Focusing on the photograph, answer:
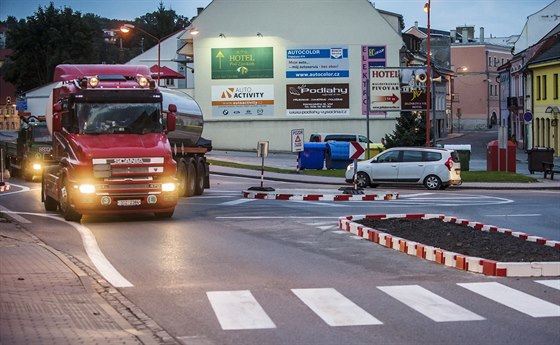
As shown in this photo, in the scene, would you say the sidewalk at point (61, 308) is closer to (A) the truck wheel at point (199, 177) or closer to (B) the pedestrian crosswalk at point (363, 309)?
(B) the pedestrian crosswalk at point (363, 309)

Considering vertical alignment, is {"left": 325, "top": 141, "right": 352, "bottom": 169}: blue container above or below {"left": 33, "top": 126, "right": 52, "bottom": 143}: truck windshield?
below

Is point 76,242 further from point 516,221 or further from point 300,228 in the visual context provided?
point 516,221

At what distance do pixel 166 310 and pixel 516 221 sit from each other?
14351 millimetres

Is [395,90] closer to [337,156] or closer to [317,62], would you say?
[337,156]

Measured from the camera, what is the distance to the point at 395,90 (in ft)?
165

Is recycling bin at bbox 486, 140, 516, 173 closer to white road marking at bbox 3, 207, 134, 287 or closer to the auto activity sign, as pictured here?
the auto activity sign

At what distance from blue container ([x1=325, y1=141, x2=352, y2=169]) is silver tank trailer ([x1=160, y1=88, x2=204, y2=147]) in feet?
62.4

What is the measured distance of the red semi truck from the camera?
895 inches

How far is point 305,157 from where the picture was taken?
51.7 meters

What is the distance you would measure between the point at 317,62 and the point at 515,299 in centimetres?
6058

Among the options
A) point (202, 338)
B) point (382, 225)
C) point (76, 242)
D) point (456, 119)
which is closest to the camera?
point (202, 338)

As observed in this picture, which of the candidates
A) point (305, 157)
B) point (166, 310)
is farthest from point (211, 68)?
point (166, 310)

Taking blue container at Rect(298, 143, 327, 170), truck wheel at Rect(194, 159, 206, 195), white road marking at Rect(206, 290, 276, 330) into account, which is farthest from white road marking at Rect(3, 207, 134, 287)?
blue container at Rect(298, 143, 327, 170)

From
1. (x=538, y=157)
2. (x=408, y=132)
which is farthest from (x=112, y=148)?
(x=408, y=132)
